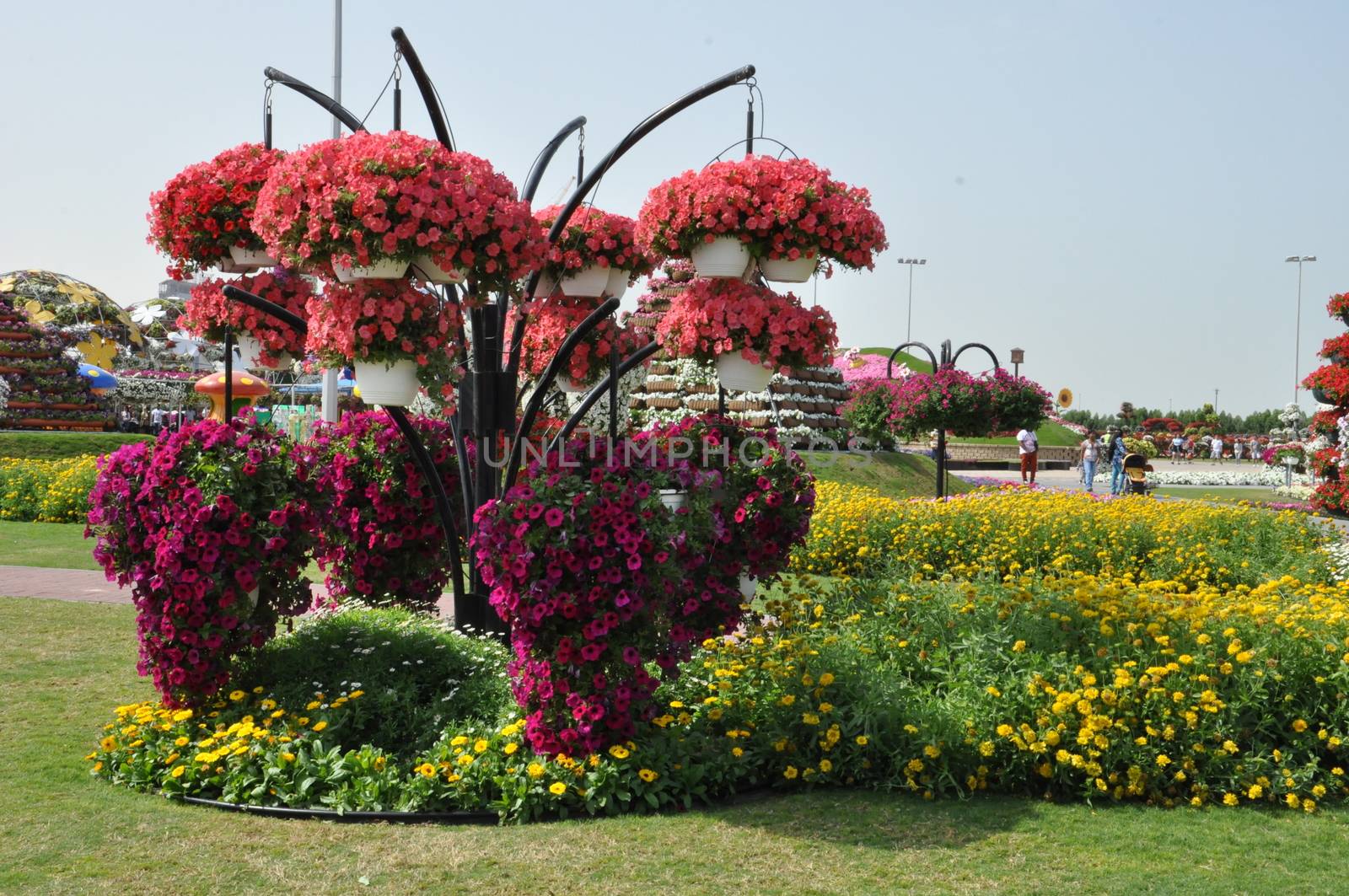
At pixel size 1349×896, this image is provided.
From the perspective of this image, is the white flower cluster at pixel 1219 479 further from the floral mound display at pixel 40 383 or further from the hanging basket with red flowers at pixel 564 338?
the floral mound display at pixel 40 383

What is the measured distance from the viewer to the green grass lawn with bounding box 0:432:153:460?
2334cm

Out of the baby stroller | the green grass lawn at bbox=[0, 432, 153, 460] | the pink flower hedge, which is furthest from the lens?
the green grass lawn at bbox=[0, 432, 153, 460]

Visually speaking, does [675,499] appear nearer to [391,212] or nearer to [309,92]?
[391,212]

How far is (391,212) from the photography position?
194 inches

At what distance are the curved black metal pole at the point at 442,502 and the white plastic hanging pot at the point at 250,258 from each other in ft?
3.52

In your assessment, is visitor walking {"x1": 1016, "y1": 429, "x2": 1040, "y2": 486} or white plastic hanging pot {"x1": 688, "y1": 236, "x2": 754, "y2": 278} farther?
visitor walking {"x1": 1016, "y1": 429, "x2": 1040, "y2": 486}

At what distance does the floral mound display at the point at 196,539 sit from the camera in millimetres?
5105

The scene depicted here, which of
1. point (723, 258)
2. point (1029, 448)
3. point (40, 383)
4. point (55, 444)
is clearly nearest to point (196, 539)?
point (723, 258)

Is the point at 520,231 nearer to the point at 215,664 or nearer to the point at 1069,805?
the point at 215,664

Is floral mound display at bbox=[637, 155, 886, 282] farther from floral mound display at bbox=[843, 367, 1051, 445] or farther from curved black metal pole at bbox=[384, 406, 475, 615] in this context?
floral mound display at bbox=[843, 367, 1051, 445]

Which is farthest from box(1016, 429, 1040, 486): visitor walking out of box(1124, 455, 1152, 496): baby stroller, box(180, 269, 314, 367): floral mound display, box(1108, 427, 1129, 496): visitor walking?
box(180, 269, 314, 367): floral mound display

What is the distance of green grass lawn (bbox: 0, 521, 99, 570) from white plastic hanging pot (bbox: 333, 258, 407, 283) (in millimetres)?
7607

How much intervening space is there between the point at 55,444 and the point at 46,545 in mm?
12735

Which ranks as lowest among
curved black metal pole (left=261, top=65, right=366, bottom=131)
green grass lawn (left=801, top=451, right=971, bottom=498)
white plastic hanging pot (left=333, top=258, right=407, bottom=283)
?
green grass lawn (left=801, top=451, right=971, bottom=498)
